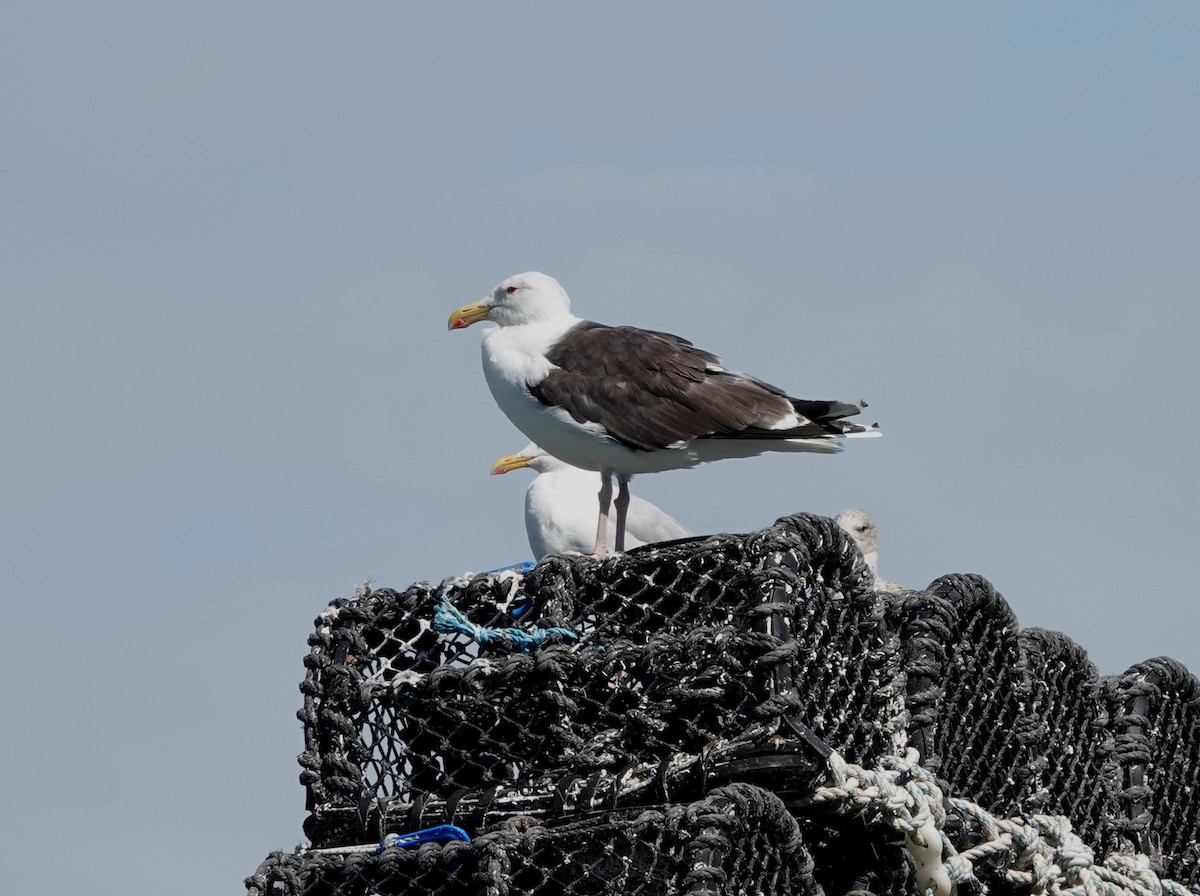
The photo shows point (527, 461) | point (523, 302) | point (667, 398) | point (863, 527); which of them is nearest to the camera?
point (667, 398)

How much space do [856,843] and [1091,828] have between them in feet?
3.26

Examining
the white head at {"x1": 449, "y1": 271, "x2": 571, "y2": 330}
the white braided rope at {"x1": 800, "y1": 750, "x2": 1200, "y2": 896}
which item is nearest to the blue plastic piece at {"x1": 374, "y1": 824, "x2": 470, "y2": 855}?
the white braided rope at {"x1": 800, "y1": 750, "x2": 1200, "y2": 896}

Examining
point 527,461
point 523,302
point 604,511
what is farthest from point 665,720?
point 527,461

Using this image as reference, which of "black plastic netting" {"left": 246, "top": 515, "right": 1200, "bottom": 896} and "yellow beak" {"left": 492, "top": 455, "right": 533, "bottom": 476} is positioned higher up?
"yellow beak" {"left": 492, "top": 455, "right": 533, "bottom": 476}

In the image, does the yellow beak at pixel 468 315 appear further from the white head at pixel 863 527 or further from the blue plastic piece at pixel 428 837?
the white head at pixel 863 527

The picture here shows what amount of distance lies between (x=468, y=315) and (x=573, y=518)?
1.20 metres

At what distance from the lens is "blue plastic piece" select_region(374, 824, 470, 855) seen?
3520 millimetres

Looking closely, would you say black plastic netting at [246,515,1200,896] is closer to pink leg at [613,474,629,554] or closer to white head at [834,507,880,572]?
pink leg at [613,474,629,554]

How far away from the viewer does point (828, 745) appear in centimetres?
337

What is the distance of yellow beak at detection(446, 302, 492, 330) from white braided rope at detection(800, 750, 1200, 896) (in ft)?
15.0

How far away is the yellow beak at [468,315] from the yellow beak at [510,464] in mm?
2466

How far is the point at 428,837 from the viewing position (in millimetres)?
3547

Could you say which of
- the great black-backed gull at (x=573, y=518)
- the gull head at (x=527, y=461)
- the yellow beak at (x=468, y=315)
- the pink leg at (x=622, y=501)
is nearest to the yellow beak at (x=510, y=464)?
the gull head at (x=527, y=461)

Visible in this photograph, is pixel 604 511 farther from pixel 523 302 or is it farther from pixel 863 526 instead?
pixel 863 526
